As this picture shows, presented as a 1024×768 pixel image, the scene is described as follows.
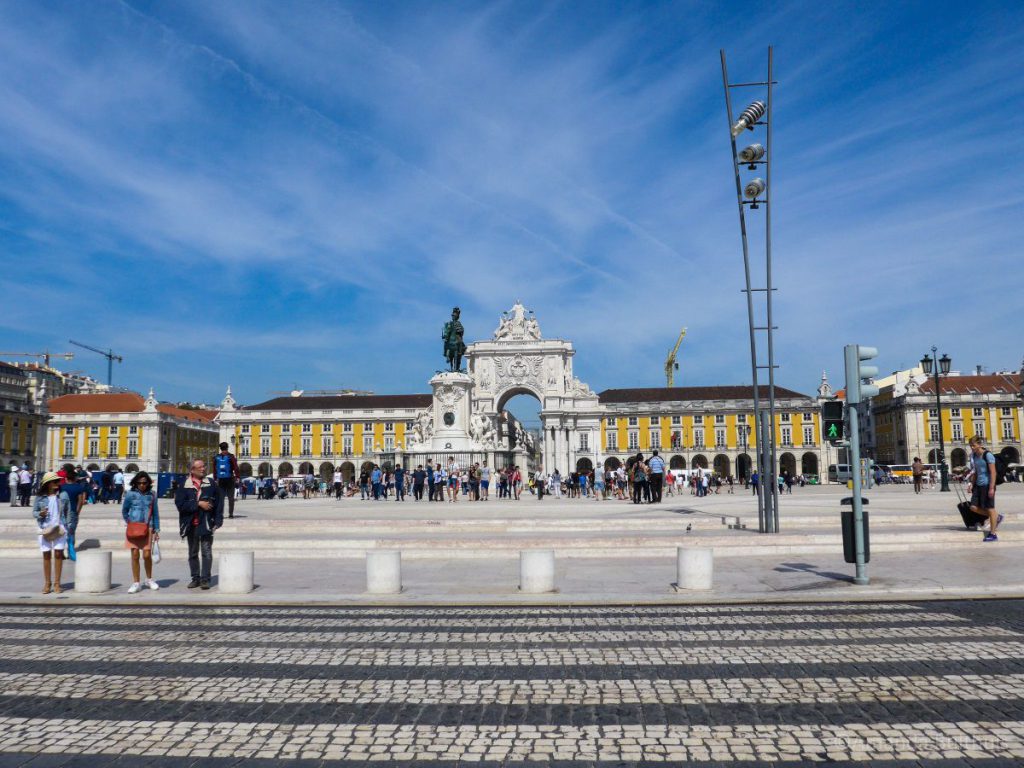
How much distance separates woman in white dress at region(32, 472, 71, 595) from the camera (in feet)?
34.5

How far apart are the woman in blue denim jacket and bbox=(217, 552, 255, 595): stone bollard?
0.98 m

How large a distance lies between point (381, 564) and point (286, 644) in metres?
2.91

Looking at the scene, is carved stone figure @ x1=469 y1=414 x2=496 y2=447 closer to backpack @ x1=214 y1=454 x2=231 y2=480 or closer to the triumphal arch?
backpack @ x1=214 y1=454 x2=231 y2=480

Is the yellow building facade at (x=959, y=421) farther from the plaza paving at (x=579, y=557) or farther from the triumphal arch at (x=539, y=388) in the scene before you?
Answer: the plaza paving at (x=579, y=557)

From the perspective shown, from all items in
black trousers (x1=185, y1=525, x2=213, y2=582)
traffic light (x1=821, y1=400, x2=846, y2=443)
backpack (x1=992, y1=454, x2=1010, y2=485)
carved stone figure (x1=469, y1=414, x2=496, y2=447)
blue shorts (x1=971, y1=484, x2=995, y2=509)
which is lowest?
black trousers (x1=185, y1=525, x2=213, y2=582)

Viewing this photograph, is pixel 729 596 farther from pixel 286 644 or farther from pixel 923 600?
pixel 286 644

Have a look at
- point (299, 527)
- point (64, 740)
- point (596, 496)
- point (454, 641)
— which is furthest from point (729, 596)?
point (596, 496)

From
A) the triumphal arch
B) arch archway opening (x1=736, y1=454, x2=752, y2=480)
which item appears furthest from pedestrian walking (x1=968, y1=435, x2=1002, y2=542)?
arch archway opening (x1=736, y1=454, x2=752, y2=480)

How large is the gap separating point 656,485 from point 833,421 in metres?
15.5

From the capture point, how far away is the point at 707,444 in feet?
311

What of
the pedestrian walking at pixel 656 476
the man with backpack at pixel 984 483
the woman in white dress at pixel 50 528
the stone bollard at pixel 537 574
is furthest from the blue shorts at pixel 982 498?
the woman in white dress at pixel 50 528

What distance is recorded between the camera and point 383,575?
10.1 m

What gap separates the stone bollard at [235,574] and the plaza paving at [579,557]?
19cm

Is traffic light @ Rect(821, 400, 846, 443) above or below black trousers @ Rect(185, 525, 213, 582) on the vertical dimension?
above
